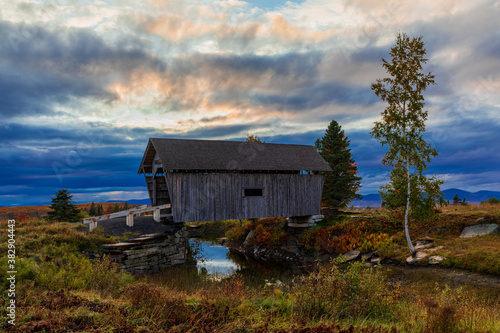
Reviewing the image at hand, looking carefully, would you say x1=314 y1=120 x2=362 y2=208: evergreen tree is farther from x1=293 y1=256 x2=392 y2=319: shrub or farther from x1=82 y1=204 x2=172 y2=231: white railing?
x1=293 y1=256 x2=392 y2=319: shrub

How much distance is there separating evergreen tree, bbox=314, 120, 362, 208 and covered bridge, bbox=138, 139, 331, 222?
5452 millimetres

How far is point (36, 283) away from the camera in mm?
7770

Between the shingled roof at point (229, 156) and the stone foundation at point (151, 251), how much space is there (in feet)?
12.6

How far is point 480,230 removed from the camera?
49.3 feet

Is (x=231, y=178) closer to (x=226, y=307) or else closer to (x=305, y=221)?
(x=305, y=221)

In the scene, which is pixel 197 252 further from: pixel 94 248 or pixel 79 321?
pixel 79 321

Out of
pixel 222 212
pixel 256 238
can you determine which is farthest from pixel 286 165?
pixel 256 238

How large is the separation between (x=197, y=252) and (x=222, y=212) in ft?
16.0

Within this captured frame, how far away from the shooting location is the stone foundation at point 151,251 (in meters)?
13.8

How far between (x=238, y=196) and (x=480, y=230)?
12704 millimetres

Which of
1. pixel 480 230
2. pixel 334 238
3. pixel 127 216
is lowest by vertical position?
pixel 334 238

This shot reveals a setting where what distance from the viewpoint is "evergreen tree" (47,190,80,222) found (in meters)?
22.9

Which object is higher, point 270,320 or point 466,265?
point 270,320

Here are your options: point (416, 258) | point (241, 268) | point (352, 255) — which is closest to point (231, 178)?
point (241, 268)
